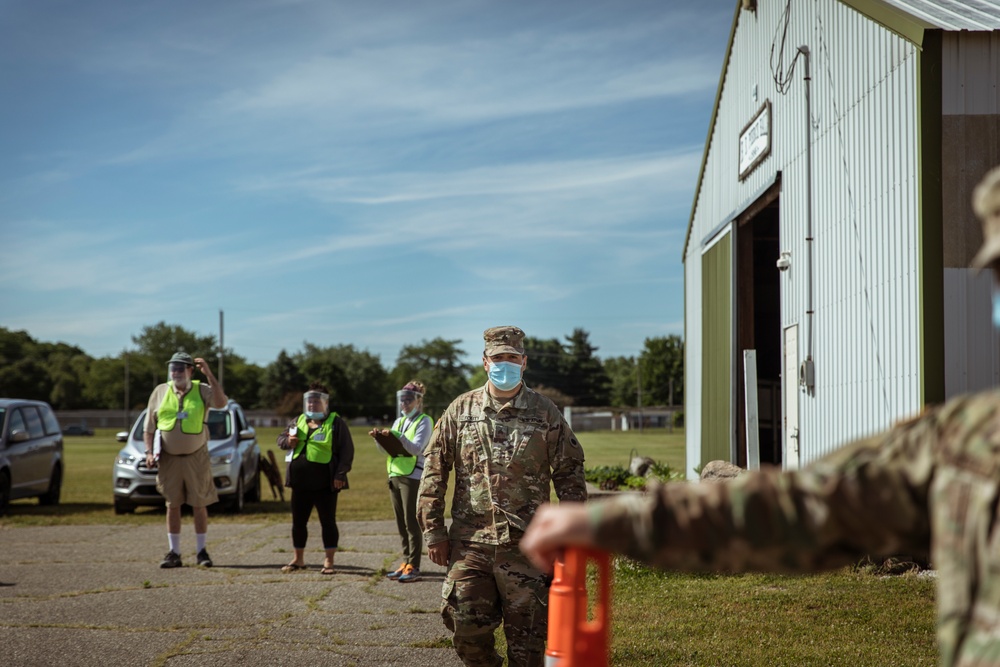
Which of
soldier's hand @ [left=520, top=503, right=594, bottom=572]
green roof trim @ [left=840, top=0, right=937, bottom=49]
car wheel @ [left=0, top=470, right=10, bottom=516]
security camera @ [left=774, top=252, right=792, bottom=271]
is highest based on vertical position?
green roof trim @ [left=840, top=0, right=937, bottom=49]

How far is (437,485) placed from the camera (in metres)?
6.18

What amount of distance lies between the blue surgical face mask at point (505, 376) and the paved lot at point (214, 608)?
2241 millimetres

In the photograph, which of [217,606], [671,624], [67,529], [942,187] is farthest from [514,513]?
[67,529]

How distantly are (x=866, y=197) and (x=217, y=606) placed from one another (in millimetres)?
7369

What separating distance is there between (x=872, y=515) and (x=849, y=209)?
32.9 feet

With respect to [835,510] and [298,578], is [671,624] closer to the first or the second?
[298,578]

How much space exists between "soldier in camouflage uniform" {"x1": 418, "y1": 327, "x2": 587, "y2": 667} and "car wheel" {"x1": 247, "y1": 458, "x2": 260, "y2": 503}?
15.2m

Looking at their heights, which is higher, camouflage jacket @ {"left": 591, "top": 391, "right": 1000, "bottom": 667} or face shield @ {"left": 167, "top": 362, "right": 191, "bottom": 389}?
face shield @ {"left": 167, "top": 362, "right": 191, "bottom": 389}

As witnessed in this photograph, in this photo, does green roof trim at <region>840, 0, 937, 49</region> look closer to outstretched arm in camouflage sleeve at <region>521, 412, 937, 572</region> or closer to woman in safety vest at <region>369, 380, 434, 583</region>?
woman in safety vest at <region>369, 380, 434, 583</region>

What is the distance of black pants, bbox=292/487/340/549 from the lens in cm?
1161

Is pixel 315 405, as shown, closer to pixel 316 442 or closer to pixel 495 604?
pixel 316 442

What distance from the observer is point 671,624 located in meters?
8.60

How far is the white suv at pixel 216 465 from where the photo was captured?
709 inches

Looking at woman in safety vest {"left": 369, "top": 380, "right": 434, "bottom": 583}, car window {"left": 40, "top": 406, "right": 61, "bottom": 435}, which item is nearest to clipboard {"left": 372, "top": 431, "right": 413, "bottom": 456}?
woman in safety vest {"left": 369, "top": 380, "right": 434, "bottom": 583}
